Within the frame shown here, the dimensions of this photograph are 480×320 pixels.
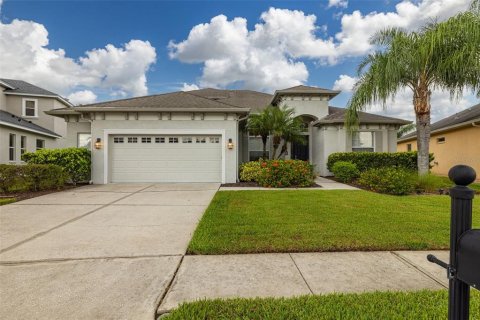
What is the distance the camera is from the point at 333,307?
200 centimetres

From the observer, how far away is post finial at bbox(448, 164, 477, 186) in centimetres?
103

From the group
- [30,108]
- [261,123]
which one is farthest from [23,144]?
[261,123]

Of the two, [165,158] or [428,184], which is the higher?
[165,158]

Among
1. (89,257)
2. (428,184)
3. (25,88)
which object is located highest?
(25,88)

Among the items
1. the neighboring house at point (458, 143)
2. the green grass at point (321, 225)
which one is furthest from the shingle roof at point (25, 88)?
the neighboring house at point (458, 143)

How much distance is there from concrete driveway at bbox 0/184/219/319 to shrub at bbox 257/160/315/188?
13.5 feet

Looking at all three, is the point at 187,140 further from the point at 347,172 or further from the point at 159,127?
the point at 347,172

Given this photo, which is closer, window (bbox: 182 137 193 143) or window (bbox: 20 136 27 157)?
window (bbox: 182 137 193 143)

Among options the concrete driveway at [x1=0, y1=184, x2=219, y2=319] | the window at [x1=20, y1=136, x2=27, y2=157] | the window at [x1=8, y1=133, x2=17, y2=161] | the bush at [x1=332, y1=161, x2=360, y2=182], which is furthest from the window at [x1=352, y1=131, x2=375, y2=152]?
the window at [x1=20, y1=136, x2=27, y2=157]

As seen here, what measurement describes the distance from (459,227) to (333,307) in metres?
1.34

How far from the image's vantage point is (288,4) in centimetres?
1118

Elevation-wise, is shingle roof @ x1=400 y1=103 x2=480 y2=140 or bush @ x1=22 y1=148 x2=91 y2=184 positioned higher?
shingle roof @ x1=400 y1=103 x2=480 y2=140

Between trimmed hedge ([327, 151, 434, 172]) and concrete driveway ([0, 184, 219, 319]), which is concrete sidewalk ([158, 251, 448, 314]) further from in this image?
trimmed hedge ([327, 151, 434, 172])

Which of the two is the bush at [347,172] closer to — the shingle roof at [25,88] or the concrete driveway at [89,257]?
the concrete driveway at [89,257]
